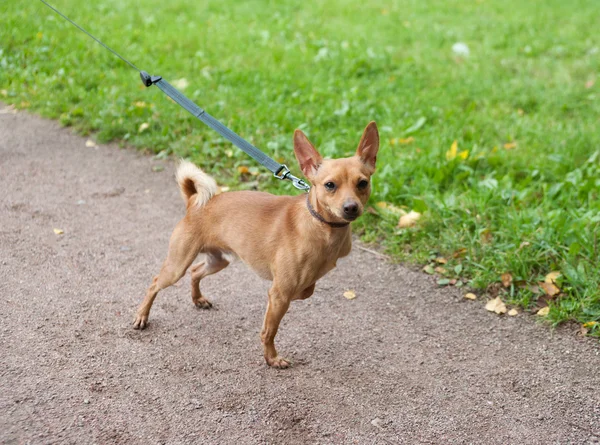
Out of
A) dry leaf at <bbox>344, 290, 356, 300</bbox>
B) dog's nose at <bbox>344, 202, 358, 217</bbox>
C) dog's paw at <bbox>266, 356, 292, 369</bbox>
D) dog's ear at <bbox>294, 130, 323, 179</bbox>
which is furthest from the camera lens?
dry leaf at <bbox>344, 290, 356, 300</bbox>

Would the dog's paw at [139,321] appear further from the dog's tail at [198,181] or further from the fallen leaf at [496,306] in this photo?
the fallen leaf at [496,306]

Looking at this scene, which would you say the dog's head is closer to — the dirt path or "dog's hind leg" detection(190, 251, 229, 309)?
"dog's hind leg" detection(190, 251, 229, 309)

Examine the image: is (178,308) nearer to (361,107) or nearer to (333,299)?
(333,299)

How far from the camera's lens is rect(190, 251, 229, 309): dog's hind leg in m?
3.85

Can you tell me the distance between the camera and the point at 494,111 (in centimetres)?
684

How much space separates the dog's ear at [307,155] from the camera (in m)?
3.31

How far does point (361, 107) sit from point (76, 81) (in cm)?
306

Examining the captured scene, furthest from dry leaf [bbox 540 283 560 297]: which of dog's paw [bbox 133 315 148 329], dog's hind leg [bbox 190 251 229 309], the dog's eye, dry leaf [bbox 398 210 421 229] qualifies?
dog's paw [bbox 133 315 148 329]

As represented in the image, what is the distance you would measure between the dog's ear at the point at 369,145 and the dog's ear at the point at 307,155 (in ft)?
0.69

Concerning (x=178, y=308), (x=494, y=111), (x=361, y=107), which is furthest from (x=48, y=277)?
(x=494, y=111)

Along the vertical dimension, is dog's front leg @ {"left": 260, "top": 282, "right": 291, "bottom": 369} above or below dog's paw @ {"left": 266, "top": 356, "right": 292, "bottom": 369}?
above

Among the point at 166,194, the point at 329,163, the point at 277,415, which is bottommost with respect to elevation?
the point at 166,194

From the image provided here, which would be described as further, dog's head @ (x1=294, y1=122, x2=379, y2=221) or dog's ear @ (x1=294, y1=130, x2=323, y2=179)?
dog's ear @ (x1=294, y1=130, x2=323, y2=179)

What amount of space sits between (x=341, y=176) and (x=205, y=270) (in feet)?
3.92
